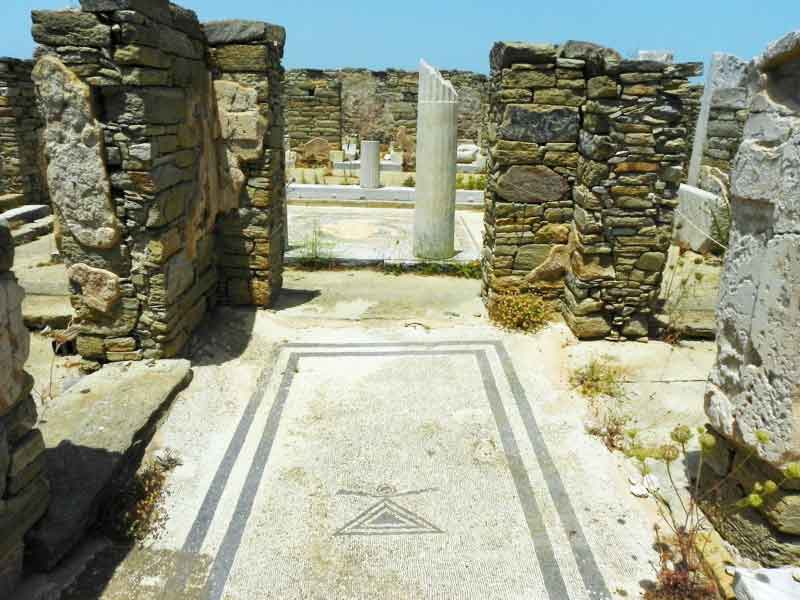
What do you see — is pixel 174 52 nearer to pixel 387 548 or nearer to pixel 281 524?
pixel 281 524

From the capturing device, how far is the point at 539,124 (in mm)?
5617

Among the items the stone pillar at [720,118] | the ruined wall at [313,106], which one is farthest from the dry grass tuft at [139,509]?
the ruined wall at [313,106]

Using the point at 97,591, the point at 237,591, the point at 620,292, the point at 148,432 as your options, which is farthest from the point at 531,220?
the point at 97,591

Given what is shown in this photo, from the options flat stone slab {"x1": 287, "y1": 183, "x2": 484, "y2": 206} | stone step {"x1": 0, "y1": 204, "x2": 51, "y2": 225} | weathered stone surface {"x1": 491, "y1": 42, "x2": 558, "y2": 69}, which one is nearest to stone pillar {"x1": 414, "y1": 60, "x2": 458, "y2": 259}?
weathered stone surface {"x1": 491, "y1": 42, "x2": 558, "y2": 69}

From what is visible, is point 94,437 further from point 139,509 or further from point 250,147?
point 250,147

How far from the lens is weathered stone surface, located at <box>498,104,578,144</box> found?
5.57 meters

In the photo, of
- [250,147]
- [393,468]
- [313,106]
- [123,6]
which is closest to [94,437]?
[393,468]

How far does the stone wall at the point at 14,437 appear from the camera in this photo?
264 centimetres

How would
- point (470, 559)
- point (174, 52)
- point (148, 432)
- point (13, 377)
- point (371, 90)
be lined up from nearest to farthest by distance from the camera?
1. point (13, 377)
2. point (470, 559)
3. point (148, 432)
4. point (174, 52)
5. point (371, 90)

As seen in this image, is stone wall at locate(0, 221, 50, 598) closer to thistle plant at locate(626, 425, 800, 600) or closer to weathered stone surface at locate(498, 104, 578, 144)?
thistle plant at locate(626, 425, 800, 600)

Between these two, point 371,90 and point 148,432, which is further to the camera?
point 371,90

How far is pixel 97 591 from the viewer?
2949mm

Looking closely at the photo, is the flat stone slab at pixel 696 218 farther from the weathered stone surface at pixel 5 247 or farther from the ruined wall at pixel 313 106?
the ruined wall at pixel 313 106

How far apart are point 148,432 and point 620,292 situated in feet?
13.5
